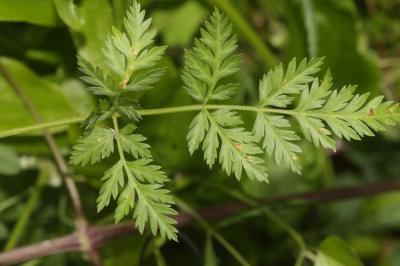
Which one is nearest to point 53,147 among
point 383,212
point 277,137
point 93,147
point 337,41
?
point 93,147

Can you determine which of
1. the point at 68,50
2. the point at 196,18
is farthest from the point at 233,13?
the point at 68,50

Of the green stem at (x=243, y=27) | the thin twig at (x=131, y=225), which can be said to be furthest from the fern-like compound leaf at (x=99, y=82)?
the green stem at (x=243, y=27)

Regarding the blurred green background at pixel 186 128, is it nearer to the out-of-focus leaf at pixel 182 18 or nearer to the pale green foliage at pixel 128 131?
the out-of-focus leaf at pixel 182 18

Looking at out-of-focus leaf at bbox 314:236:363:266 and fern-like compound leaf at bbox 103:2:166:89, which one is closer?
fern-like compound leaf at bbox 103:2:166:89

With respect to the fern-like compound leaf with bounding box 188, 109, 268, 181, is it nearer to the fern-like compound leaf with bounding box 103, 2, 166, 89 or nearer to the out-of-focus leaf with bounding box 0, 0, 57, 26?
the fern-like compound leaf with bounding box 103, 2, 166, 89

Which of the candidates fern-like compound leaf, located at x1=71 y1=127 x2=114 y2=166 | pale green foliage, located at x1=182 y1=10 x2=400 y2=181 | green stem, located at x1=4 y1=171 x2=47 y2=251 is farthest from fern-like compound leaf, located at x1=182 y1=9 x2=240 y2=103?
green stem, located at x1=4 y1=171 x2=47 y2=251

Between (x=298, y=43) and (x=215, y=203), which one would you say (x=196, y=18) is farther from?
(x=215, y=203)

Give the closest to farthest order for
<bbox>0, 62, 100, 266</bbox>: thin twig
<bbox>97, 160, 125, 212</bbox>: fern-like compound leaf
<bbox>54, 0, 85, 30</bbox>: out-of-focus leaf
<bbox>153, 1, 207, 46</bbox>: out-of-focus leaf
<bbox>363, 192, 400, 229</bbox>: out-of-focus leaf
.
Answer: <bbox>97, 160, 125, 212</bbox>: fern-like compound leaf
<bbox>54, 0, 85, 30</bbox>: out-of-focus leaf
<bbox>0, 62, 100, 266</bbox>: thin twig
<bbox>153, 1, 207, 46</bbox>: out-of-focus leaf
<bbox>363, 192, 400, 229</bbox>: out-of-focus leaf
